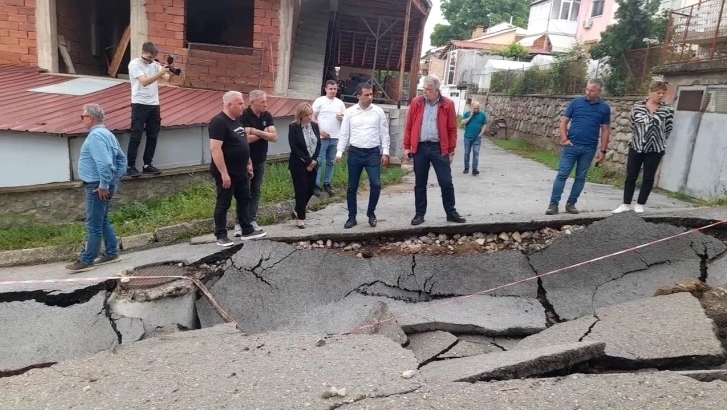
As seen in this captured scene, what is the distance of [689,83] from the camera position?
319 inches

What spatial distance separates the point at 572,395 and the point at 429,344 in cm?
150

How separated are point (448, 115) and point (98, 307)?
4.03m

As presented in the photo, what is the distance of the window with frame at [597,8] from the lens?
99.4ft

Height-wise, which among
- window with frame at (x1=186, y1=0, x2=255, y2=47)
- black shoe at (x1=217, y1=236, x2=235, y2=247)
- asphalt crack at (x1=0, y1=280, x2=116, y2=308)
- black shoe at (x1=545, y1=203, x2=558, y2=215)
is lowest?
asphalt crack at (x1=0, y1=280, x2=116, y2=308)

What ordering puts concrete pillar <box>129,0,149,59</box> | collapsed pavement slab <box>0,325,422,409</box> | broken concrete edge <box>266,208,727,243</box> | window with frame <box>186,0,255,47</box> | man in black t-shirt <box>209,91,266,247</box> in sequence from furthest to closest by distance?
window with frame <box>186,0,255,47</box>
concrete pillar <box>129,0,149,59</box>
broken concrete edge <box>266,208,727,243</box>
man in black t-shirt <box>209,91,266,247</box>
collapsed pavement slab <box>0,325,422,409</box>

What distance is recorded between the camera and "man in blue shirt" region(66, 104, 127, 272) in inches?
196

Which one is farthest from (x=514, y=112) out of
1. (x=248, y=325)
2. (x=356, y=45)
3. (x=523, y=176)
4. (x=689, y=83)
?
(x=248, y=325)

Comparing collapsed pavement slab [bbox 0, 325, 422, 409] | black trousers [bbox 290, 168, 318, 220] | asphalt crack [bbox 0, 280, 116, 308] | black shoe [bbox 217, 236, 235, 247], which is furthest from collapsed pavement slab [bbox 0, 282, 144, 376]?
black trousers [bbox 290, 168, 318, 220]

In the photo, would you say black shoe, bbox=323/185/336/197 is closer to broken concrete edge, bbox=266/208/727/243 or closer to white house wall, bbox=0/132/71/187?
broken concrete edge, bbox=266/208/727/243

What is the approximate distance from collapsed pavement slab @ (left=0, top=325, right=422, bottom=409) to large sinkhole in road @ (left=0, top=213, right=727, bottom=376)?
1.38ft

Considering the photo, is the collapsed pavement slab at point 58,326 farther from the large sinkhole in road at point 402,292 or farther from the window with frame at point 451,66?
the window with frame at point 451,66

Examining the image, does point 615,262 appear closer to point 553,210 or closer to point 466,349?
point 553,210

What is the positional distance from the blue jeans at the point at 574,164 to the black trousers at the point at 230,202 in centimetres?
364

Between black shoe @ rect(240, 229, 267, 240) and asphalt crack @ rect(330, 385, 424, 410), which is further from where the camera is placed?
black shoe @ rect(240, 229, 267, 240)
